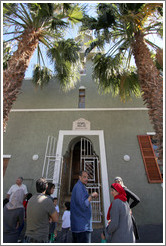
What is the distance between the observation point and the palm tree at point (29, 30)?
11.6ft

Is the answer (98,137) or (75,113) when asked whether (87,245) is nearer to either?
(98,137)

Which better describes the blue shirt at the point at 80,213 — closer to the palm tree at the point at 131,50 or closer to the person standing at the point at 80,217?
the person standing at the point at 80,217

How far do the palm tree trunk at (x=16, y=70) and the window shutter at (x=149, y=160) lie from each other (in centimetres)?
549

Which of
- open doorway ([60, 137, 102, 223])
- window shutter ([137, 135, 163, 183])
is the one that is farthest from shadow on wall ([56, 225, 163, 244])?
window shutter ([137, 135, 163, 183])

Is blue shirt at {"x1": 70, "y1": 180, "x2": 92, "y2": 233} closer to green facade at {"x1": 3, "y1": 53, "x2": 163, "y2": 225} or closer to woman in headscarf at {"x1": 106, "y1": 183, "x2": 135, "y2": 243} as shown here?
woman in headscarf at {"x1": 106, "y1": 183, "x2": 135, "y2": 243}

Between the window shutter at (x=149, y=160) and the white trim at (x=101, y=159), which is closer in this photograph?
the white trim at (x=101, y=159)

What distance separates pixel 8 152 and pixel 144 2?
7631 mm

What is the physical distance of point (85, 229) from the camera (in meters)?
2.22

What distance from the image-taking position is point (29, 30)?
4.61 meters

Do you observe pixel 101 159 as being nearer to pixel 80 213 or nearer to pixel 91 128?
pixel 91 128

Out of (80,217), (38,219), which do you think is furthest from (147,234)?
(38,219)

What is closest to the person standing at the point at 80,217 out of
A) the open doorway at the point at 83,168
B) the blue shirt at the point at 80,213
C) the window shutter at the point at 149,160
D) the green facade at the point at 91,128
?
the blue shirt at the point at 80,213

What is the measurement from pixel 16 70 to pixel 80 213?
362 cm

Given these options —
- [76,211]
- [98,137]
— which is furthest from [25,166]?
[76,211]
